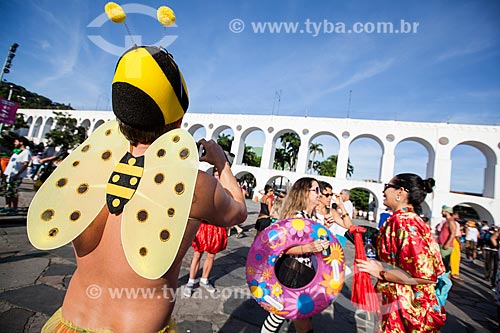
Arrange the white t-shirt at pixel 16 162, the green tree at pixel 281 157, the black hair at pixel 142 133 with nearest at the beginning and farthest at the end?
the black hair at pixel 142 133 < the white t-shirt at pixel 16 162 < the green tree at pixel 281 157

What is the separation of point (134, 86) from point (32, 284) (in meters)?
2.95

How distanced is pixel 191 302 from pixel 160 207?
93.2 inches

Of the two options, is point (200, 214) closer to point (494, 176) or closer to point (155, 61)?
point (155, 61)

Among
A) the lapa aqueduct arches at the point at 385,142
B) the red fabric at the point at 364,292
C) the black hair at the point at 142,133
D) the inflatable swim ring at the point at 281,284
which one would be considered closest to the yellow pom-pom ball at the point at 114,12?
the black hair at the point at 142,133

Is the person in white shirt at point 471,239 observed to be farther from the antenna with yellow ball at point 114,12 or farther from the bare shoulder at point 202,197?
the antenna with yellow ball at point 114,12

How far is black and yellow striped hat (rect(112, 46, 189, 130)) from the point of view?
82 centimetres

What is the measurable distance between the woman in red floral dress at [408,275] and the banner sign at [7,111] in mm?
15555

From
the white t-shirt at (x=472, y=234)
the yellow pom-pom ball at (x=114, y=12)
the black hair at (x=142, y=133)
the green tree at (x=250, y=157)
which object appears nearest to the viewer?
the black hair at (x=142, y=133)

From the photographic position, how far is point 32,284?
2.49 meters

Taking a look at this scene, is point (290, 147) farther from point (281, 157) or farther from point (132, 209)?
point (132, 209)

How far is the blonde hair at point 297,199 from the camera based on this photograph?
2.26 meters

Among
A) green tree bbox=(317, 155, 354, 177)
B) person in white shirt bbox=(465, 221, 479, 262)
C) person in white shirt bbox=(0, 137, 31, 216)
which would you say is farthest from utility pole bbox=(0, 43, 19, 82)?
green tree bbox=(317, 155, 354, 177)

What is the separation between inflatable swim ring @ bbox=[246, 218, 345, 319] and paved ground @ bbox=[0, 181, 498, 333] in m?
0.85

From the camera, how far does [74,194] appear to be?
33.3 inches
